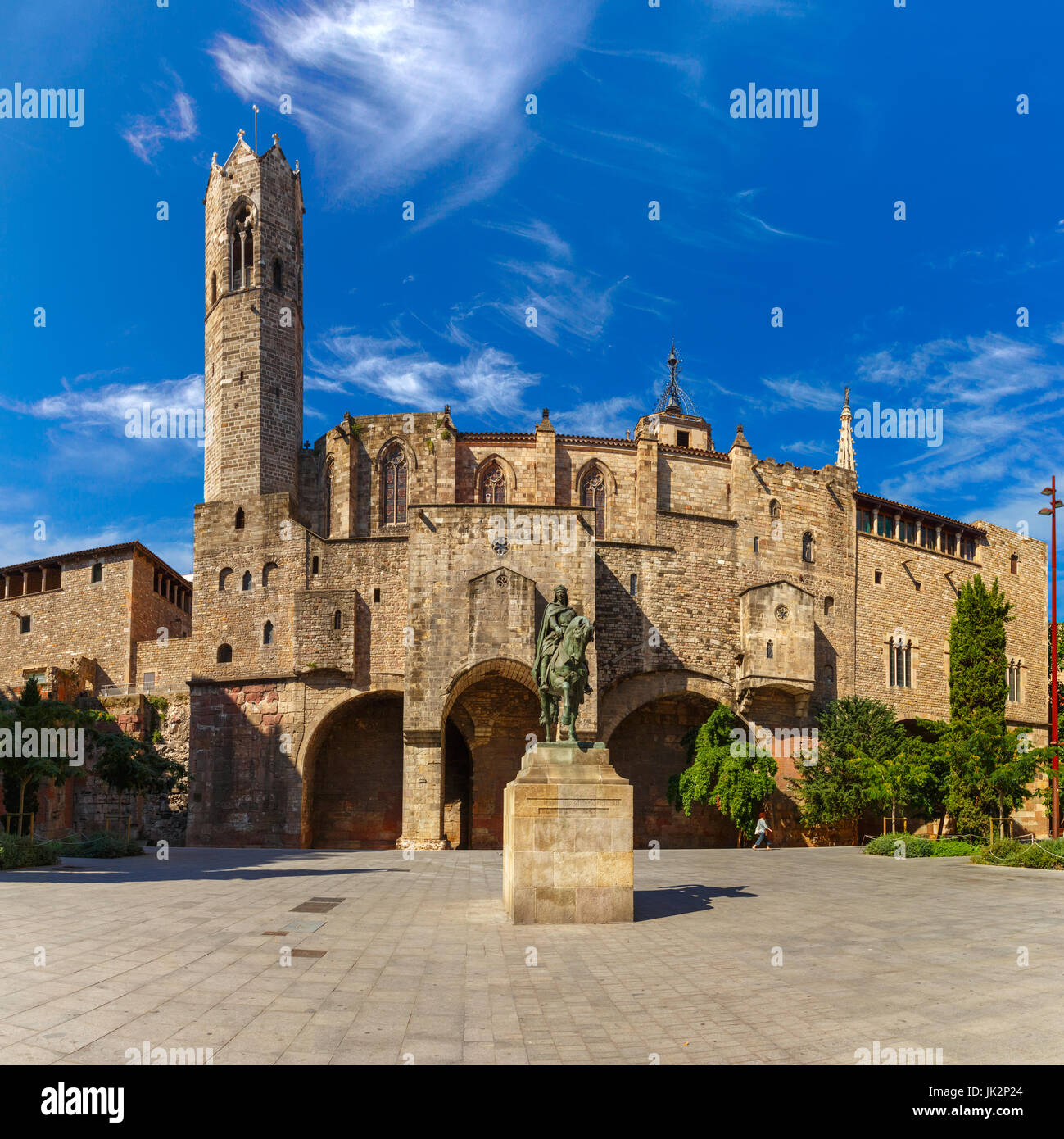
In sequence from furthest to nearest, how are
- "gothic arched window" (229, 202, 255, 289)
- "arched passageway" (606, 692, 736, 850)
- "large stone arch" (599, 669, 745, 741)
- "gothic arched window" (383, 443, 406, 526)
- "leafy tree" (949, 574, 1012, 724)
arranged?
"gothic arched window" (229, 202, 255, 289) < "gothic arched window" (383, 443, 406, 526) < "arched passageway" (606, 692, 736, 850) < "leafy tree" (949, 574, 1012, 724) < "large stone arch" (599, 669, 745, 741)

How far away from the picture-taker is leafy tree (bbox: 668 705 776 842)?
34.8 m

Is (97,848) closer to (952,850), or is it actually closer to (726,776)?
(726,776)

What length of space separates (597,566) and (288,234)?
68.8 ft

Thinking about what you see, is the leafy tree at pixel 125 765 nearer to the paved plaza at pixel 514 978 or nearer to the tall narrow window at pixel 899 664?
the paved plaza at pixel 514 978

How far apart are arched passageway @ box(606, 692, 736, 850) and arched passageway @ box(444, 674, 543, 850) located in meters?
3.88

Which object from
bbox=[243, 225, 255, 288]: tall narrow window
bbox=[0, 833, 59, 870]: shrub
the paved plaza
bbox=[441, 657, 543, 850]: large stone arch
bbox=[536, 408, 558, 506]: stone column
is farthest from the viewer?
bbox=[243, 225, 255, 288]: tall narrow window

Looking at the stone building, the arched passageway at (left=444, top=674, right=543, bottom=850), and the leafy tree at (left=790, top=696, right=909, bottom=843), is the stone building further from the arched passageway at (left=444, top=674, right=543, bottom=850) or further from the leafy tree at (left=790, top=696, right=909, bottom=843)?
the leafy tree at (left=790, top=696, right=909, bottom=843)

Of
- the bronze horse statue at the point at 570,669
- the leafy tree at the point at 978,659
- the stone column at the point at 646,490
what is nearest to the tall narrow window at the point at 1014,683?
the leafy tree at the point at 978,659

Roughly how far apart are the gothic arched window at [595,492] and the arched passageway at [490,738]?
830 cm

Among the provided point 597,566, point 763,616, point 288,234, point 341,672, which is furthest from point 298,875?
point 288,234

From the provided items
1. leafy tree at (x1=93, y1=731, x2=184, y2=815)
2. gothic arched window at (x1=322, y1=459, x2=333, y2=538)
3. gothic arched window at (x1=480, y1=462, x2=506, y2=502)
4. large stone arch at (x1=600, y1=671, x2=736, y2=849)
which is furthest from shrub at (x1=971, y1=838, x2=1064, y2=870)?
gothic arched window at (x1=322, y1=459, x2=333, y2=538)

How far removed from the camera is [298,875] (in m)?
20.0

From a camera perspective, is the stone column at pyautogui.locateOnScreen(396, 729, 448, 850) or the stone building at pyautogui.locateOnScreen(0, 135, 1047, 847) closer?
the stone column at pyautogui.locateOnScreen(396, 729, 448, 850)

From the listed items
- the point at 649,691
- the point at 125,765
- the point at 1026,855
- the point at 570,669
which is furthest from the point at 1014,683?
the point at 570,669
